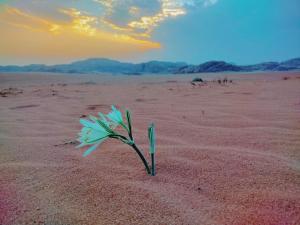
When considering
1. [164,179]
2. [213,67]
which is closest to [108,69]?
[213,67]

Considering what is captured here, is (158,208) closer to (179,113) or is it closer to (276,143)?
(276,143)

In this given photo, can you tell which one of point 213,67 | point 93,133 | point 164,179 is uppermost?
point 213,67

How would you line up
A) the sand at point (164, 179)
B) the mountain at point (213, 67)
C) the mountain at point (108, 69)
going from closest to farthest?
the sand at point (164, 179), the mountain at point (213, 67), the mountain at point (108, 69)

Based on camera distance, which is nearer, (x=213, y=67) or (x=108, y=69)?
(x=213, y=67)

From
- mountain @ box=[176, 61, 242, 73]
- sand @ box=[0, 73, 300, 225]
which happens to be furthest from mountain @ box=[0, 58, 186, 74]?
sand @ box=[0, 73, 300, 225]

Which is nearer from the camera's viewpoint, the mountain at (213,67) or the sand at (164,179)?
the sand at (164,179)

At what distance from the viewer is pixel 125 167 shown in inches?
46.9

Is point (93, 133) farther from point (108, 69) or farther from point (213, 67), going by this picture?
point (108, 69)

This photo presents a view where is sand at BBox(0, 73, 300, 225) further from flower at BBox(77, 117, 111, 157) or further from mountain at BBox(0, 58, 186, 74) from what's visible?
mountain at BBox(0, 58, 186, 74)

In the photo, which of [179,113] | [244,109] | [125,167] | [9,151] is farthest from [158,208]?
[244,109]

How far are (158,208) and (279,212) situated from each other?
15.6 inches

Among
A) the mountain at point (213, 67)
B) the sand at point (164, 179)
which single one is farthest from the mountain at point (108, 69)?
the sand at point (164, 179)

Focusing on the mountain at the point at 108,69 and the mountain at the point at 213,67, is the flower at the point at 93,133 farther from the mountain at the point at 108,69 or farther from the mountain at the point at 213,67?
the mountain at the point at 108,69

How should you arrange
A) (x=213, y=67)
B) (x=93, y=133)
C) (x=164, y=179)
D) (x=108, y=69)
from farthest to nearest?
1. (x=108, y=69)
2. (x=213, y=67)
3. (x=164, y=179)
4. (x=93, y=133)
